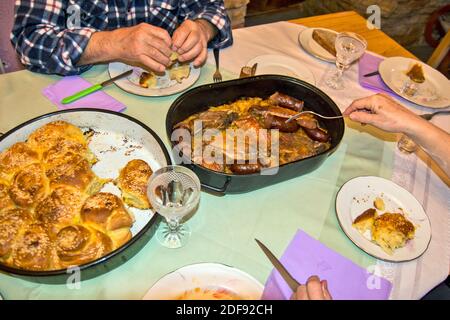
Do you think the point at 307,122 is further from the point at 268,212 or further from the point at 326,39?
the point at 326,39

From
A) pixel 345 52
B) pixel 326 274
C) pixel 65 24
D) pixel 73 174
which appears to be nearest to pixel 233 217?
pixel 326 274

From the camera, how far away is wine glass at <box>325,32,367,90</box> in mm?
1703

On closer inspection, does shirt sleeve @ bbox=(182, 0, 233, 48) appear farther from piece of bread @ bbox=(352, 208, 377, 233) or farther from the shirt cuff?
piece of bread @ bbox=(352, 208, 377, 233)

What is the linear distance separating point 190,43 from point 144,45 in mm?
220

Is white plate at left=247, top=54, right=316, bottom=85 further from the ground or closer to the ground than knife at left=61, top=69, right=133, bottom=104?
closer to the ground

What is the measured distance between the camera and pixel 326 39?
195 centimetres

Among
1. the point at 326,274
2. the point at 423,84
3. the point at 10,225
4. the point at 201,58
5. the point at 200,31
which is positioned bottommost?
the point at 326,274

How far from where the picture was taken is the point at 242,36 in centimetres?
198

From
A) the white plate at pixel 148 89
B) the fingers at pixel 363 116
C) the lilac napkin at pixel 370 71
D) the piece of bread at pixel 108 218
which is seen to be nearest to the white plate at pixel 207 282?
the piece of bread at pixel 108 218

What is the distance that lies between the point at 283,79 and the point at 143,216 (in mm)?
830

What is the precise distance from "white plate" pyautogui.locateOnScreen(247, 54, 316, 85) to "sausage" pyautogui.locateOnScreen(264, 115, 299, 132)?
1.38ft

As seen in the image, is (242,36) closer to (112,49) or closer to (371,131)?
(112,49)

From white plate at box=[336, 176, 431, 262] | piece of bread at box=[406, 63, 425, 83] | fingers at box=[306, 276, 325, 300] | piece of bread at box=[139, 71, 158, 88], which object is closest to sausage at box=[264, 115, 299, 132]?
white plate at box=[336, 176, 431, 262]
